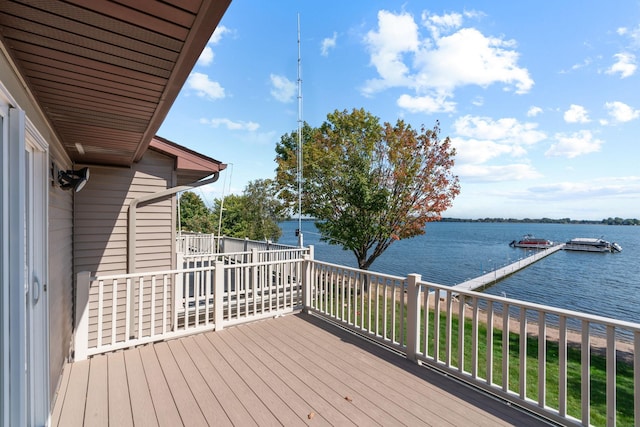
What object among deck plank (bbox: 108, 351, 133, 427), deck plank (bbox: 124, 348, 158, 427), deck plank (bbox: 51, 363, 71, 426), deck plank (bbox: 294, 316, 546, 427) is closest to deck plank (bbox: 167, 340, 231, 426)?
deck plank (bbox: 124, 348, 158, 427)

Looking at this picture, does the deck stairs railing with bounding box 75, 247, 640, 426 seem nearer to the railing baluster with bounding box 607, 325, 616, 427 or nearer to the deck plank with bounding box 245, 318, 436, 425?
the railing baluster with bounding box 607, 325, 616, 427

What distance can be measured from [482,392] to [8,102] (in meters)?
3.65

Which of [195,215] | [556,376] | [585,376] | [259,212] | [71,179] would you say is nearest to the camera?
[585,376]

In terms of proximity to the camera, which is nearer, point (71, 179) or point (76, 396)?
point (76, 396)

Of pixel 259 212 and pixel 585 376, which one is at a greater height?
pixel 259 212

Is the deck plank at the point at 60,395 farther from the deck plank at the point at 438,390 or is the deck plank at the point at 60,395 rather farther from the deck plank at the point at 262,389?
the deck plank at the point at 438,390

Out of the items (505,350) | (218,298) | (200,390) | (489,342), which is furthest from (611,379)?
(218,298)

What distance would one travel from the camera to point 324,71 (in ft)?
37.0

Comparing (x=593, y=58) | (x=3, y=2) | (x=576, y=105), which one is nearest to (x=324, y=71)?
(x=593, y=58)

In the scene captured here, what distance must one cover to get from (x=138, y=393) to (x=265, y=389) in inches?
41.3

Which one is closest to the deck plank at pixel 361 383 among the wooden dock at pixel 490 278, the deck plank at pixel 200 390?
the deck plank at pixel 200 390

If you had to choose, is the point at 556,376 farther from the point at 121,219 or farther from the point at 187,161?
the point at 121,219

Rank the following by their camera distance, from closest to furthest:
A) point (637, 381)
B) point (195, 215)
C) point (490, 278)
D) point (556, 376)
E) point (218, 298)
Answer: point (637, 381), point (218, 298), point (556, 376), point (490, 278), point (195, 215)

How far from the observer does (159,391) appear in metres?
2.47
